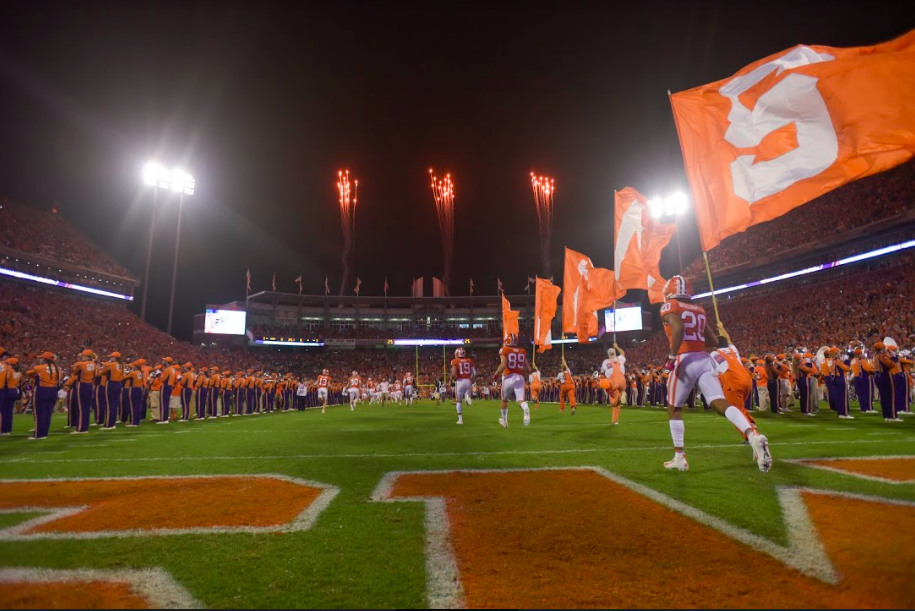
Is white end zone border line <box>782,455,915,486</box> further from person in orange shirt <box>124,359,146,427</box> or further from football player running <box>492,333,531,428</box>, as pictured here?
person in orange shirt <box>124,359,146,427</box>

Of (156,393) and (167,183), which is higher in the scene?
(167,183)

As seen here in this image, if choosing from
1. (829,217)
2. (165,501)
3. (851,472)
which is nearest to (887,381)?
(851,472)

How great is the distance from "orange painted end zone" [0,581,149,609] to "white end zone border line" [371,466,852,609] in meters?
1.53

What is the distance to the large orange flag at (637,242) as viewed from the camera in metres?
13.3

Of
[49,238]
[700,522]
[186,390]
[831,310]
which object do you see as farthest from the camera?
[49,238]

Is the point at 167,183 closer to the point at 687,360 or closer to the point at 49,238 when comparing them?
the point at 49,238

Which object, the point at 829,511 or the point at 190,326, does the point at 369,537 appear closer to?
the point at 829,511

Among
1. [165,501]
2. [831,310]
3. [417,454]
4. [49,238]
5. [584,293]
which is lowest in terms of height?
[417,454]

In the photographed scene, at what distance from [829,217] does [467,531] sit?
158ft

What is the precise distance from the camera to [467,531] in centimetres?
360

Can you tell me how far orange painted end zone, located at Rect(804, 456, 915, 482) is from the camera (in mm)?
5148

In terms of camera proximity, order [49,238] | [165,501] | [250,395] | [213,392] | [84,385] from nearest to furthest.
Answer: [165,501] → [84,385] → [213,392] → [250,395] → [49,238]

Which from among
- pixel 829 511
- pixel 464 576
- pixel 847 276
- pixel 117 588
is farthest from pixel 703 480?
pixel 847 276

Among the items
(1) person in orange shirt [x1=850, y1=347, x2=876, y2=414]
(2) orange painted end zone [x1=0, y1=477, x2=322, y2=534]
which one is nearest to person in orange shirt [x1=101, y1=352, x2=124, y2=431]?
(2) orange painted end zone [x1=0, y1=477, x2=322, y2=534]
